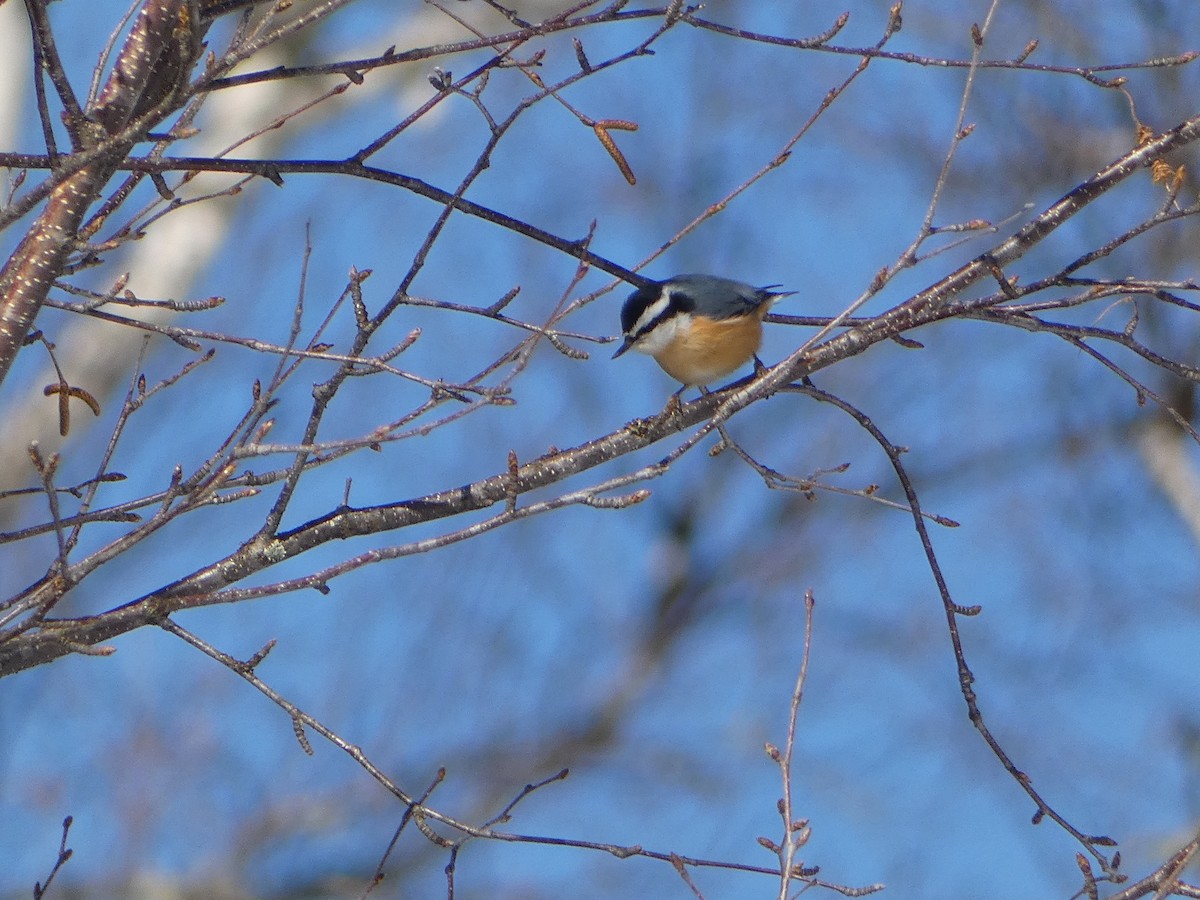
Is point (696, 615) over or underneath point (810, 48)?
over

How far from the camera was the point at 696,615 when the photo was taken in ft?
32.6

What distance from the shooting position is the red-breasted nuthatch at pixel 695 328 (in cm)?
354

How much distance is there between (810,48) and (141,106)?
1041 mm

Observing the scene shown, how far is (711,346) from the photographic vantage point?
3.54 m

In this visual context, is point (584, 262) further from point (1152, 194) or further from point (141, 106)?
point (1152, 194)

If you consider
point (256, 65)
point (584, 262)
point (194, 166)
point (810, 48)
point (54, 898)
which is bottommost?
point (194, 166)

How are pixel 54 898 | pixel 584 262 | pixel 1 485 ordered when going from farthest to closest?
pixel 54 898 < pixel 1 485 < pixel 584 262

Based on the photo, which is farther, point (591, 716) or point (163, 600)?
point (591, 716)

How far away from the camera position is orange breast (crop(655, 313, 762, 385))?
11.6 ft

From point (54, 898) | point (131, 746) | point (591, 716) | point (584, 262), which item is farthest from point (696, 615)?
point (584, 262)

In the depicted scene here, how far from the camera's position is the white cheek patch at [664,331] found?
3.53 metres

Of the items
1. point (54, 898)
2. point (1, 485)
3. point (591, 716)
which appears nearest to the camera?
point (1, 485)

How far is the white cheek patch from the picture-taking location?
353cm

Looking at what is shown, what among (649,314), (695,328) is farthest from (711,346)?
(649,314)
